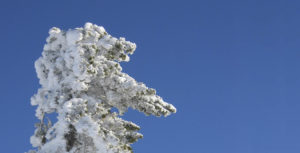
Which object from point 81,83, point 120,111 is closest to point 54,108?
point 81,83

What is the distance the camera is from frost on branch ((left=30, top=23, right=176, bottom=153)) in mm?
18406

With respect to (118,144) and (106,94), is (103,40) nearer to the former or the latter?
(106,94)

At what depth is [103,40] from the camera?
20.7m

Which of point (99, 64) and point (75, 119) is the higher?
point (99, 64)

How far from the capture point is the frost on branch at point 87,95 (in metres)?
18.4

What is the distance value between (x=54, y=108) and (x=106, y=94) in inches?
86.4

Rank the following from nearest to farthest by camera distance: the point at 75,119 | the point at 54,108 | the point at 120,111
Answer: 1. the point at 75,119
2. the point at 54,108
3. the point at 120,111

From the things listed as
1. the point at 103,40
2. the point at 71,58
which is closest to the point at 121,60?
the point at 103,40

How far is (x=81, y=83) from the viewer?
19.1 metres

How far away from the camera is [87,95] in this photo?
1998 centimetres

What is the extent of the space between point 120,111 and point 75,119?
9.55 ft

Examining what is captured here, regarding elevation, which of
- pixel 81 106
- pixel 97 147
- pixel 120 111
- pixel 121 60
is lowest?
pixel 97 147

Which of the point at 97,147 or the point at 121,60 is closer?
the point at 97,147

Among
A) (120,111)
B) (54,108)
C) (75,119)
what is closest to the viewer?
(75,119)
